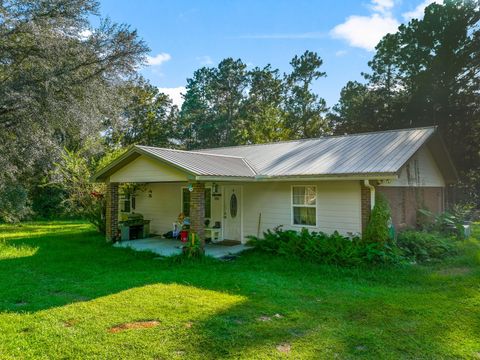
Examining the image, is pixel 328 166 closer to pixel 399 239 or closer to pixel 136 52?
pixel 399 239

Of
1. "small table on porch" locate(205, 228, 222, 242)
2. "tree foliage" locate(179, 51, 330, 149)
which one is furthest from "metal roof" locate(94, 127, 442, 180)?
"tree foliage" locate(179, 51, 330, 149)

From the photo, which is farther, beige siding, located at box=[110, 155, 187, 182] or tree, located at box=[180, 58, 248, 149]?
tree, located at box=[180, 58, 248, 149]

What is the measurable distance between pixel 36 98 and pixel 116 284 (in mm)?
9178

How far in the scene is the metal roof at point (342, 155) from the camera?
374 inches

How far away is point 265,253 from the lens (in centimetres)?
1030

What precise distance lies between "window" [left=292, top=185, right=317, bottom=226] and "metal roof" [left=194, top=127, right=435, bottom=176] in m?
0.74

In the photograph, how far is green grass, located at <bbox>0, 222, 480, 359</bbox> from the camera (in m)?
4.36

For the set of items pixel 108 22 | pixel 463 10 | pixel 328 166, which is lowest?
pixel 328 166

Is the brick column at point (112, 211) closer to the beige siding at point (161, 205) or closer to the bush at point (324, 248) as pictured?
the beige siding at point (161, 205)

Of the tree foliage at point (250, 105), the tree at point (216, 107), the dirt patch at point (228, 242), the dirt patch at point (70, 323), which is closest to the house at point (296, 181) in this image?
the dirt patch at point (228, 242)

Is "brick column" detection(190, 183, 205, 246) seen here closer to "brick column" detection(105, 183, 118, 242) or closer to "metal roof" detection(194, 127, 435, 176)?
"metal roof" detection(194, 127, 435, 176)

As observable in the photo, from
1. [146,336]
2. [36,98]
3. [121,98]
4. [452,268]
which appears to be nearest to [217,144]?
[121,98]

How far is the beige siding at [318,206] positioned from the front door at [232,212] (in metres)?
0.24

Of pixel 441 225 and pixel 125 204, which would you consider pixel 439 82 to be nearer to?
pixel 441 225
